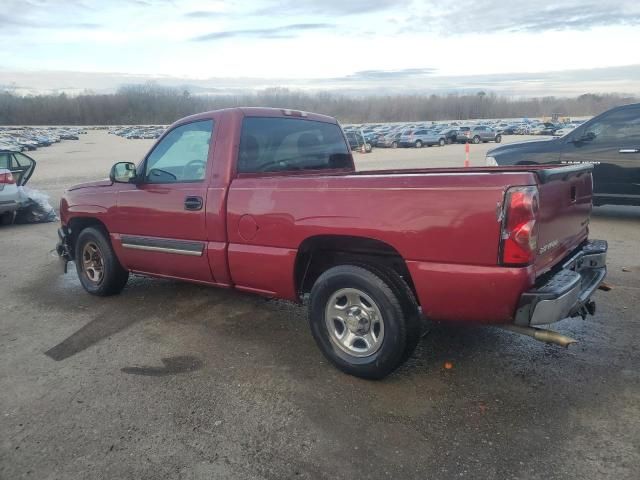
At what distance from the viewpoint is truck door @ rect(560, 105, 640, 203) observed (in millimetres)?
8312

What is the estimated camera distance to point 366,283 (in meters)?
3.43

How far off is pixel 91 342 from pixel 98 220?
4.85 ft

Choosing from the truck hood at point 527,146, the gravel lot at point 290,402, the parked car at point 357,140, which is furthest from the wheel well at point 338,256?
the parked car at point 357,140

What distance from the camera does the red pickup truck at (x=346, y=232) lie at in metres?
2.98

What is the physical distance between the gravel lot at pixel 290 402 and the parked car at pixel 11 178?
20.4 ft

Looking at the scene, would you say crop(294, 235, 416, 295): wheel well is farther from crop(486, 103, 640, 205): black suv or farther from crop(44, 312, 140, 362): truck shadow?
crop(486, 103, 640, 205): black suv

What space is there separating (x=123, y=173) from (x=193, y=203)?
1.22m

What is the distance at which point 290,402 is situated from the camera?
3391 mm

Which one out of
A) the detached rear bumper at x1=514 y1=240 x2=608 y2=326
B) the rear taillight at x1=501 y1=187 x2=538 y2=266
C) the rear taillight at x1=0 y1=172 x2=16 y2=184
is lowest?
the detached rear bumper at x1=514 y1=240 x2=608 y2=326

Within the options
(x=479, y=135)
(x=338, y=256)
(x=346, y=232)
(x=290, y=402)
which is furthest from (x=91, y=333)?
→ (x=479, y=135)

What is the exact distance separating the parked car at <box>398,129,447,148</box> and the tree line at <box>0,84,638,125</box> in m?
91.6

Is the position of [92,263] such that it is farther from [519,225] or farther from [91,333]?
[519,225]

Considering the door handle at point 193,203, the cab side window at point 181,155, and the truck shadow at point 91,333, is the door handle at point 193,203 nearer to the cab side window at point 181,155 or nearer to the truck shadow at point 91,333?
the cab side window at point 181,155

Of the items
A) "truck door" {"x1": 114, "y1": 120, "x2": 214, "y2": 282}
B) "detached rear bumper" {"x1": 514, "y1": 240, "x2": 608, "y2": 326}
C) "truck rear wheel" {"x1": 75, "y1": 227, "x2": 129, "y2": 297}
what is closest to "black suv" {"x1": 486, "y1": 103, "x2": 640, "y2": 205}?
"detached rear bumper" {"x1": 514, "y1": 240, "x2": 608, "y2": 326}
